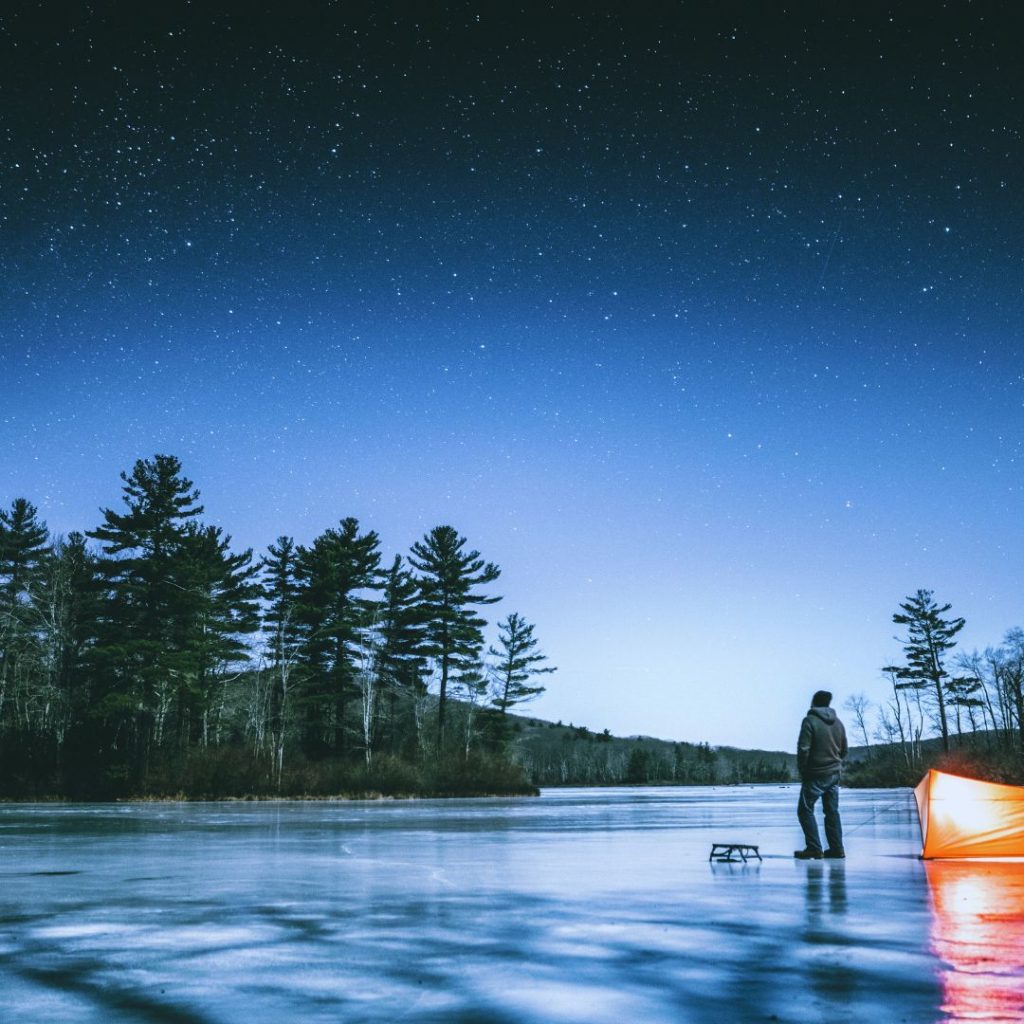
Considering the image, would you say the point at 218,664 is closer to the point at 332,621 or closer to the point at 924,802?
the point at 332,621

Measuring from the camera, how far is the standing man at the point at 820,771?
38.8 ft

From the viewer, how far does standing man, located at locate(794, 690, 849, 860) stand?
11.8 meters

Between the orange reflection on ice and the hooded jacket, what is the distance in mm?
1907

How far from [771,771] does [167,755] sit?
433 ft

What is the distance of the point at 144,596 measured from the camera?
160 ft

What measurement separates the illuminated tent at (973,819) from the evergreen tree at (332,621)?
49657 mm

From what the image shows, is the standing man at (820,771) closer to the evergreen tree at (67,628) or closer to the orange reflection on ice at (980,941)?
the orange reflection on ice at (980,941)

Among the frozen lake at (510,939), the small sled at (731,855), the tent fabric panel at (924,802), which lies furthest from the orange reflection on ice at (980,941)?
the small sled at (731,855)

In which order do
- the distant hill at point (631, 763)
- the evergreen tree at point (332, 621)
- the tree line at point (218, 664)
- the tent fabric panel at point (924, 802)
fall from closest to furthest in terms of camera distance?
the tent fabric panel at point (924, 802) → the tree line at point (218, 664) → the evergreen tree at point (332, 621) → the distant hill at point (631, 763)

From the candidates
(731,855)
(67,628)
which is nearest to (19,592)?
(67,628)

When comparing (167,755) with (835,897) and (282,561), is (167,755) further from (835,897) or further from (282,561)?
(835,897)

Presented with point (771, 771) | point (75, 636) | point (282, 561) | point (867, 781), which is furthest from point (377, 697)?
point (771, 771)

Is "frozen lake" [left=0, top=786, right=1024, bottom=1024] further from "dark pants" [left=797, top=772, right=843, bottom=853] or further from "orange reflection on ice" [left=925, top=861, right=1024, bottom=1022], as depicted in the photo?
"dark pants" [left=797, top=772, right=843, bottom=853]

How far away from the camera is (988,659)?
3804 inches
